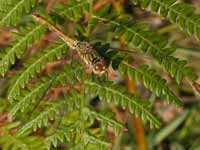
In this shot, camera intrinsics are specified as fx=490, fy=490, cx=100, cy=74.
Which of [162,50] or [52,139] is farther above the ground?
[162,50]

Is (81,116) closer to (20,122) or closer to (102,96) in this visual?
(102,96)

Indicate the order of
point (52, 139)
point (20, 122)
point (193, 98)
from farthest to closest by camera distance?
point (193, 98) → point (20, 122) → point (52, 139)

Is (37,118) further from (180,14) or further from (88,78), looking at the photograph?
(180,14)

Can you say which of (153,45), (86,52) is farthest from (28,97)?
(153,45)

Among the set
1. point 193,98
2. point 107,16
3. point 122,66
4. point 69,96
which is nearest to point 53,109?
point 69,96

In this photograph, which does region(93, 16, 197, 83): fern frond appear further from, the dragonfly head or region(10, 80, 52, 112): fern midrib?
region(10, 80, 52, 112): fern midrib
